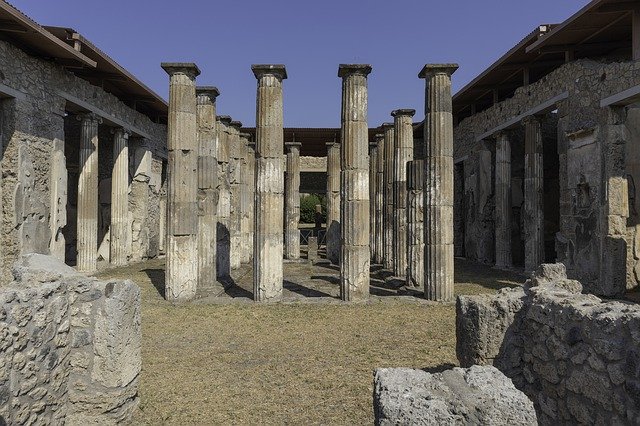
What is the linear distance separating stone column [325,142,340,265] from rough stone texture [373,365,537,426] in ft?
53.8

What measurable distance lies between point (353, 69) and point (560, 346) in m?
8.25

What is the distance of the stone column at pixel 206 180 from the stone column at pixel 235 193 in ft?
10.4

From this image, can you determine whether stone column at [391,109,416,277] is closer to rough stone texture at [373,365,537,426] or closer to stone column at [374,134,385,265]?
stone column at [374,134,385,265]

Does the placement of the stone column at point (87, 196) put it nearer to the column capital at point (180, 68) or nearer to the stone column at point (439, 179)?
the column capital at point (180, 68)

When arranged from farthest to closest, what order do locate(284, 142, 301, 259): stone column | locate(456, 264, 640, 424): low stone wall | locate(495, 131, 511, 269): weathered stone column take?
locate(284, 142, 301, 259): stone column, locate(495, 131, 511, 269): weathered stone column, locate(456, 264, 640, 424): low stone wall

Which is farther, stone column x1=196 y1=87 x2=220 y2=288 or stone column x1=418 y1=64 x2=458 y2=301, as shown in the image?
stone column x1=196 y1=87 x2=220 y2=288

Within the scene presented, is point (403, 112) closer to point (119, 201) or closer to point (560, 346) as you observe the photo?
point (560, 346)

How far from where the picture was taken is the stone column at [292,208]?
20.4m

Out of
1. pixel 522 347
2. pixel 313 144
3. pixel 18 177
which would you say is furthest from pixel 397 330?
pixel 313 144

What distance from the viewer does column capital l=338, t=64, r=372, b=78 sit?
1052 cm

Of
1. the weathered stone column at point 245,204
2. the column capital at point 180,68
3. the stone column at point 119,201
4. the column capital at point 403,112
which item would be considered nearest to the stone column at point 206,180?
the column capital at point 180,68

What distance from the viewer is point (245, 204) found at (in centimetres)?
1819

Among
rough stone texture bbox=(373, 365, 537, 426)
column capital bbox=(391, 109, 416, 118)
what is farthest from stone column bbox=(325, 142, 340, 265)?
rough stone texture bbox=(373, 365, 537, 426)

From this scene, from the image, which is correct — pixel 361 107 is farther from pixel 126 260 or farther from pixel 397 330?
pixel 126 260
